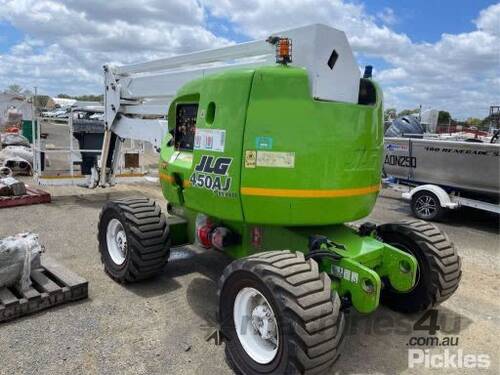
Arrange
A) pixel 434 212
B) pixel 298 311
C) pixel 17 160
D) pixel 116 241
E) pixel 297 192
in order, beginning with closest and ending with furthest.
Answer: pixel 298 311 → pixel 297 192 → pixel 116 241 → pixel 434 212 → pixel 17 160

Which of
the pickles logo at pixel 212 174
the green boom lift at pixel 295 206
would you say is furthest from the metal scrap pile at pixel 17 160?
the pickles logo at pixel 212 174

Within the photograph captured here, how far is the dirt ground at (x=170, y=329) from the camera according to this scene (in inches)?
127

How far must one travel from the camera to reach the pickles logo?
11.7 ft

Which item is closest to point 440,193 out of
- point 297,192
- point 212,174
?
point 297,192

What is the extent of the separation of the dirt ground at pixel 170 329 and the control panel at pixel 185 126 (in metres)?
1.52

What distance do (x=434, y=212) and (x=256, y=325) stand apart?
257 inches

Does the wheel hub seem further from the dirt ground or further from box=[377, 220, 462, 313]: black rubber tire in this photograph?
box=[377, 220, 462, 313]: black rubber tire

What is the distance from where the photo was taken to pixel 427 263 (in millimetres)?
3775

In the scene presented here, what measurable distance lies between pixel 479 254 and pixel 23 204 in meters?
7.92

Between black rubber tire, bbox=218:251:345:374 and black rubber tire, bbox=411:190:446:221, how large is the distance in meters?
6.37

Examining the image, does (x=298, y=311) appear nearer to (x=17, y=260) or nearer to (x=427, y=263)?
(x=427, y=263)

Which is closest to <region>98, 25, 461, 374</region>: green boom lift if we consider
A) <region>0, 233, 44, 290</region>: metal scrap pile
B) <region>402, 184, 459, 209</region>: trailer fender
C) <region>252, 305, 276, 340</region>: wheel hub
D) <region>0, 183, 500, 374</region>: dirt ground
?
<region>252, 305, 276, 340</region>: wheel hub

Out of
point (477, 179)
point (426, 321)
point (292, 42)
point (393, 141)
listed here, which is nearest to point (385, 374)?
point (426, 321)

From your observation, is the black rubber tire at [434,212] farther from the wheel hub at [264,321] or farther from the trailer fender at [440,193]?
the wheel hub at [264,321]
